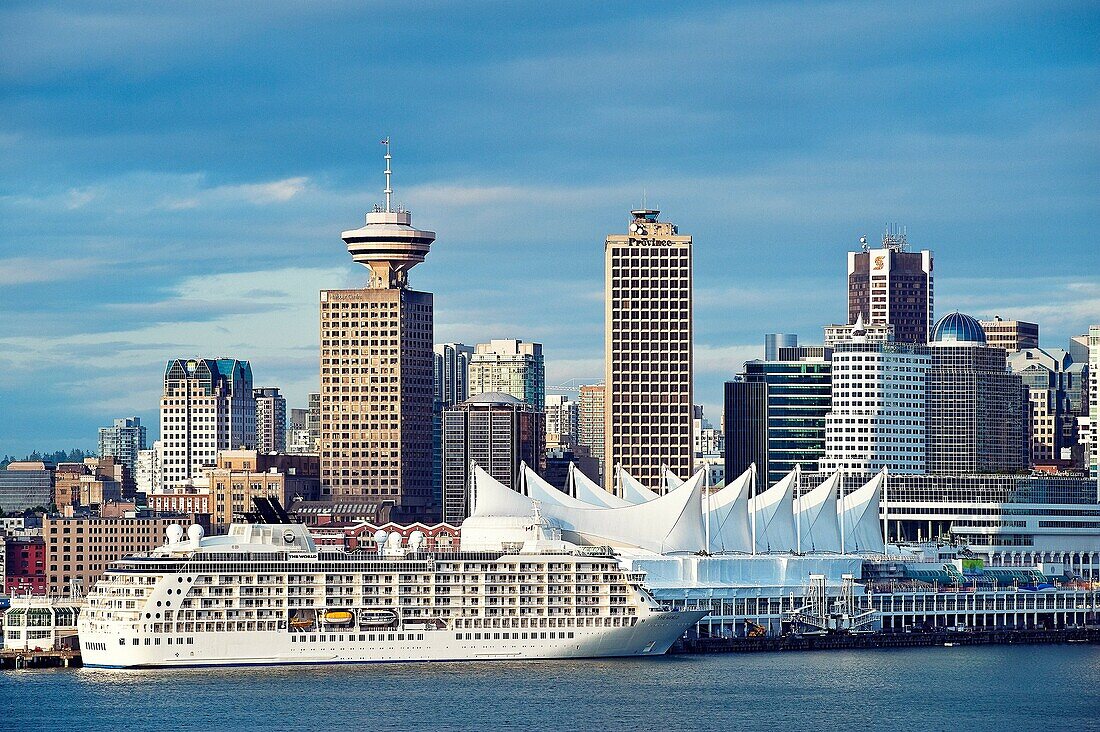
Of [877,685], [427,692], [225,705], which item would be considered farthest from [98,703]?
[877,685]

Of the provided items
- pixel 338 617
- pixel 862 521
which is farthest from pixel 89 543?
pixel 338 617

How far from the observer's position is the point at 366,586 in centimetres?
10431

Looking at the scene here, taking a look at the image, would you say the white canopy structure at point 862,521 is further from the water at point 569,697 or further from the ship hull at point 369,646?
the ship hull at point 369,646

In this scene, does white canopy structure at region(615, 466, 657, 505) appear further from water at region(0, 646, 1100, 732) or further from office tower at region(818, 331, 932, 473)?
water at region(0, 646, 1100, 732)

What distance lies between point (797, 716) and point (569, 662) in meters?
Result: 15.9

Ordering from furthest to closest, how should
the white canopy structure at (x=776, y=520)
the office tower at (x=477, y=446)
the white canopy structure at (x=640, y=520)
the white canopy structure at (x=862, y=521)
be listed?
the office tower at (x=477, y=446), the white canopy structure at (x=862, y=521), the white canopy structure at (x=776, y=520), the white canopy structure at (x=640, y=520)

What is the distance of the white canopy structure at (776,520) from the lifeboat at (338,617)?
32.5 m

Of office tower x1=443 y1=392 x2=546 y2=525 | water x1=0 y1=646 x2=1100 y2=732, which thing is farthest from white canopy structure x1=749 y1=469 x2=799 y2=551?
office tower x1=443 y1=392 x2=546 y2=525

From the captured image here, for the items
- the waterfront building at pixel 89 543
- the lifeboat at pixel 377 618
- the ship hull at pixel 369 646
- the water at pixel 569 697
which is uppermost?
the waterfront building at pixel 89 543

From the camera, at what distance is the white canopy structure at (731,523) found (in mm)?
129500

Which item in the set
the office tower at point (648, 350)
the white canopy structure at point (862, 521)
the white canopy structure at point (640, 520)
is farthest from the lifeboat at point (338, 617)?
the office tower at point (648, 350)

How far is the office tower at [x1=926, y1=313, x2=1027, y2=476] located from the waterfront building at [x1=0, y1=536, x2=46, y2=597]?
2513 inches

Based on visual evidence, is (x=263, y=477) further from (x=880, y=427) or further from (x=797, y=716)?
(x=797, y=716)

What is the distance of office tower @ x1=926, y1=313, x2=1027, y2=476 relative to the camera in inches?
7554
